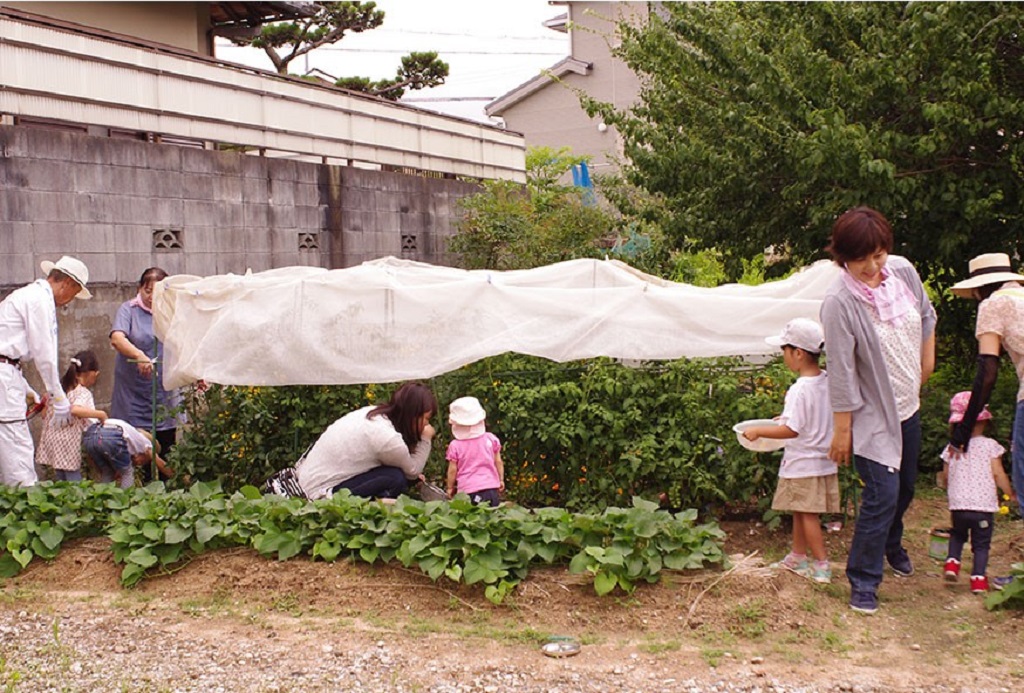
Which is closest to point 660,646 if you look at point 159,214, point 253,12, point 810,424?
point 810,424

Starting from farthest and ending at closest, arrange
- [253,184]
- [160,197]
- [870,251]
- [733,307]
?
[253,184] < [160,197] < [733,307] < [870,251]

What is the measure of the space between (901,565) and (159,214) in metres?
7.22

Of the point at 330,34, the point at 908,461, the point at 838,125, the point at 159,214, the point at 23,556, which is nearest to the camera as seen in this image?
the point at 908,461

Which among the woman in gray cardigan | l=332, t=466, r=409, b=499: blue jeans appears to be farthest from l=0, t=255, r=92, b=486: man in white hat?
the woman in gray cardigan

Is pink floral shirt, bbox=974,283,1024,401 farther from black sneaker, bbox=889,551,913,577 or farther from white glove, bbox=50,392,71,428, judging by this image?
white glove, bbox=50,392,71,428

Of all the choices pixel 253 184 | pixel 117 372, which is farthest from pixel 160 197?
pixel 117 372

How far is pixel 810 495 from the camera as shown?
5.20m

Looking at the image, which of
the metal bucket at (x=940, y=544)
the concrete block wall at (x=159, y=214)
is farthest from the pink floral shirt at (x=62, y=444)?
the metal bucket at (x=940, y=544)

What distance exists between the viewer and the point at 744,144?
8.32 metres

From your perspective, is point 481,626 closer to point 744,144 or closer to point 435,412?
Result: point 435,412

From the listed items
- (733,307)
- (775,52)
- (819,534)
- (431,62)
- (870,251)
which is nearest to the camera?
(870,251)

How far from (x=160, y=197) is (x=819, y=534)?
7.01 m

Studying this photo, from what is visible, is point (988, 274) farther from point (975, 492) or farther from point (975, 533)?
point (975, 533)

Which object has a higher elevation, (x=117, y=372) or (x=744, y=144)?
(x=744, y=144)
